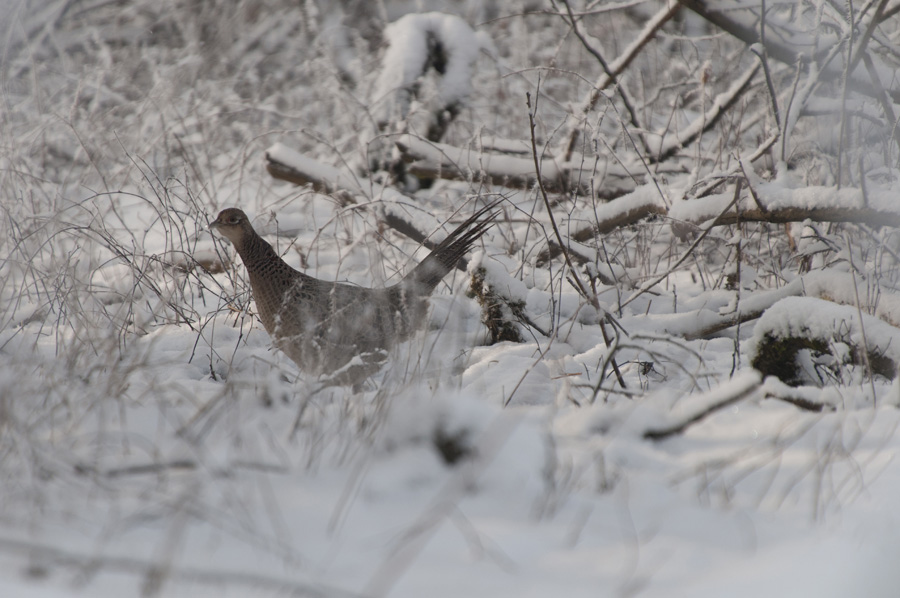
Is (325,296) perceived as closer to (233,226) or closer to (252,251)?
(252,251)

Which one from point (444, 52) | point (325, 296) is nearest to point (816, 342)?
point (325, 296)

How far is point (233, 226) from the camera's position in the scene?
Answer: 12.4ft

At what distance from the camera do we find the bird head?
3.75 meters

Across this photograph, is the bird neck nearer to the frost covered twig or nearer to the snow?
the frost covered twig

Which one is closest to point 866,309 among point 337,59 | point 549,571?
point 549,571

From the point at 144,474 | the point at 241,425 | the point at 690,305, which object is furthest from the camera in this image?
the point at 690,305

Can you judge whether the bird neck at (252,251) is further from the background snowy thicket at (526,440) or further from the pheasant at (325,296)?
the background snowy thicket at (526,440)

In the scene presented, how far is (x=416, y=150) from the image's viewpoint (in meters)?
5.25

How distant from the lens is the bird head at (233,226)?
3.75m

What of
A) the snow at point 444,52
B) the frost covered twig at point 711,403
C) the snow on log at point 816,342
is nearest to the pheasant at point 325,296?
the snow on log at point 816,342

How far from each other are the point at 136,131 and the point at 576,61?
5558mm

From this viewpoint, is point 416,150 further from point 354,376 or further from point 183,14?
point 183,14

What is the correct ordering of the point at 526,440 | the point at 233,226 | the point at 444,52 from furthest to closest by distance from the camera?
the point at 444,52, the point at 233,226, the point at 526,440

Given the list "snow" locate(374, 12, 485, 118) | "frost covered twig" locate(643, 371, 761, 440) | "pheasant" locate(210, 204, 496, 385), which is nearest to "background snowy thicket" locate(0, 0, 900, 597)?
"frost covered twig" locate(643, 371, 761, 440)
